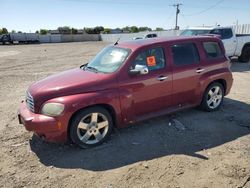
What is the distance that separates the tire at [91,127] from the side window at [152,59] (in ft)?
3.69

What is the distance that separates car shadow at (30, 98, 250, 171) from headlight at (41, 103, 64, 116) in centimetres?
71

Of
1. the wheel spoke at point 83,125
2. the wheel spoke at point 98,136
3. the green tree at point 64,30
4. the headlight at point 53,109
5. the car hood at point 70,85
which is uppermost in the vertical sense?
the green tree at point 64,30

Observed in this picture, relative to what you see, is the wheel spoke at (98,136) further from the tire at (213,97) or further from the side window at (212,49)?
the side window at (212,49)

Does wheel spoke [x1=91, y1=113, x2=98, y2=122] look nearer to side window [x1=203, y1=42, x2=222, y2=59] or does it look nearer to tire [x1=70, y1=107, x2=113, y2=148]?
tire [x1=70, y1=107, x2=113, y2=148]

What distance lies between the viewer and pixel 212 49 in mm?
6113

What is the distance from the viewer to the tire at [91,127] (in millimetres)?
4441

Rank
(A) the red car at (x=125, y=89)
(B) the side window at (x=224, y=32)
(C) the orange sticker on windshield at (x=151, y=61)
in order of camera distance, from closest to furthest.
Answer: (A) the red car at (x=125, y=89)
(C) the orange sticker on windshield at (x=151, y=61)
(B) the side window at (x=224, y=32)

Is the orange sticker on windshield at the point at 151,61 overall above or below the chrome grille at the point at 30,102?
above

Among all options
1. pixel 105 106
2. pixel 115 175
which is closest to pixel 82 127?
pixel 105 106

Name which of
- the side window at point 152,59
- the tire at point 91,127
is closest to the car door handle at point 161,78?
the side window at point 152,59

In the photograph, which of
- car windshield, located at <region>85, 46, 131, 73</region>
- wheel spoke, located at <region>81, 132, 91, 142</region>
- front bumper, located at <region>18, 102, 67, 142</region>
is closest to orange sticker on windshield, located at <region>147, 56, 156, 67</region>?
car windshield, located at <region>85, 46, 131, 73</region>

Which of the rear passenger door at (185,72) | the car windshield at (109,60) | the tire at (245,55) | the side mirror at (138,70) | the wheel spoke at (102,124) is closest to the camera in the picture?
the wheel spoke at (102,124)

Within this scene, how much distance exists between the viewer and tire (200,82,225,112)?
606 cm

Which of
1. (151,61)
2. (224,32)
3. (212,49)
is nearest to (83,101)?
(151,61)
